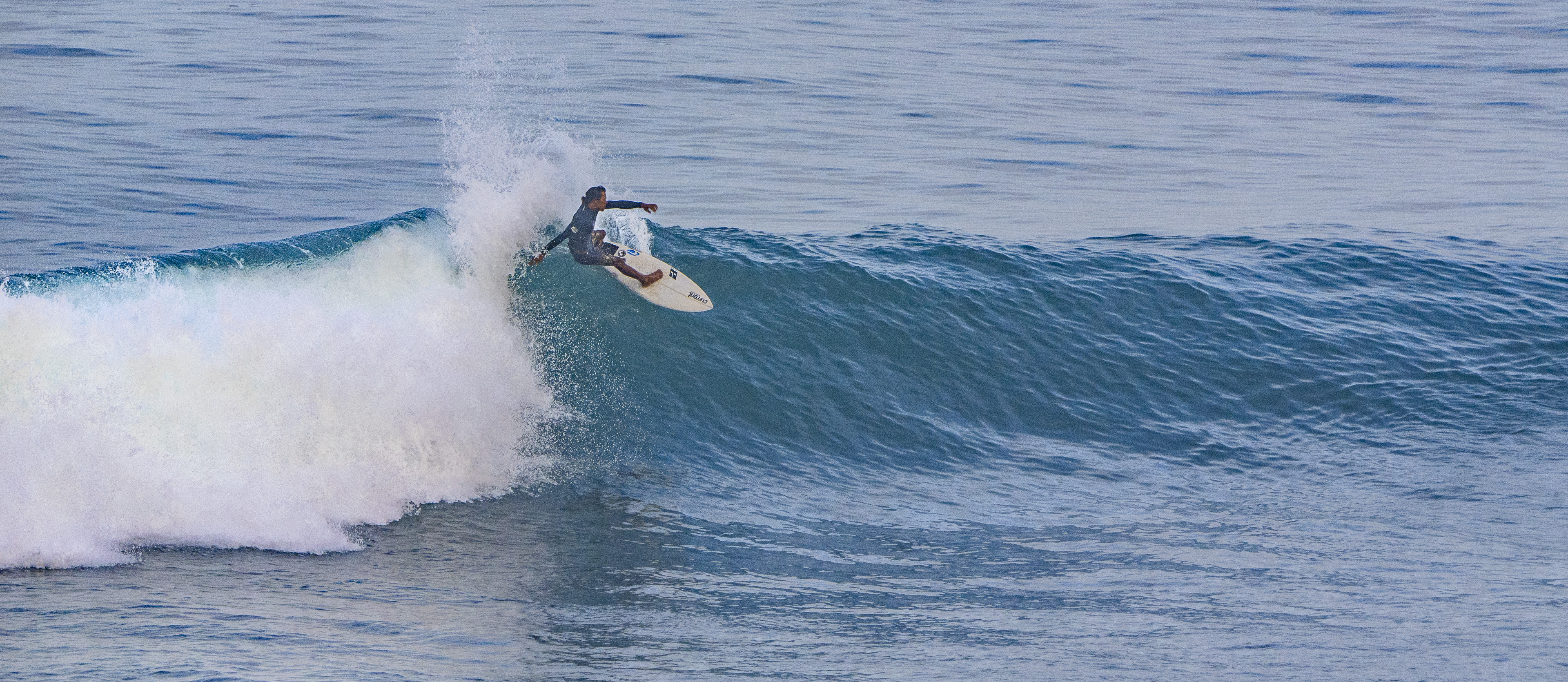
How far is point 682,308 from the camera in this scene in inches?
499

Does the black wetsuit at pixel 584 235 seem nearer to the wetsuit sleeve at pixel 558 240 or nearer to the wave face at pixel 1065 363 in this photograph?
the wetsuit sleeve at pixel 558 240

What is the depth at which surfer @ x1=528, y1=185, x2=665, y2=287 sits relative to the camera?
429 inches

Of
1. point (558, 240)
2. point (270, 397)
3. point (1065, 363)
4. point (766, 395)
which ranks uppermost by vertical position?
point (558, 240)

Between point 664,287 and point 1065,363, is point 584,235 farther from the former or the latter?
point 1065,363

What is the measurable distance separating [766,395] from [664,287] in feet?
5.07

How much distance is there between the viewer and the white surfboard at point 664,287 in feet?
40.5

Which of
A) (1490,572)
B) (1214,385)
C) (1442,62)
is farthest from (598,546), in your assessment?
(1442,62)

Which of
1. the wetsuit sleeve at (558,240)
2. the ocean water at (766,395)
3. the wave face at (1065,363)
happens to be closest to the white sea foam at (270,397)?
the ocean water at (766,395)

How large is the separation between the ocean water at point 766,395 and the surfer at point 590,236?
2.38 ft

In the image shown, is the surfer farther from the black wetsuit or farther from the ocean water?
the ocean water

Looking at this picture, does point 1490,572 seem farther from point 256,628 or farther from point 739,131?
point 739,131

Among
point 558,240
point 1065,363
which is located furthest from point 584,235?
point 1065,363

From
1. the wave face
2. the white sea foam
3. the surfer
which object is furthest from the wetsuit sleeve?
the wave face

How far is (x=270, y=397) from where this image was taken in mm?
9492
